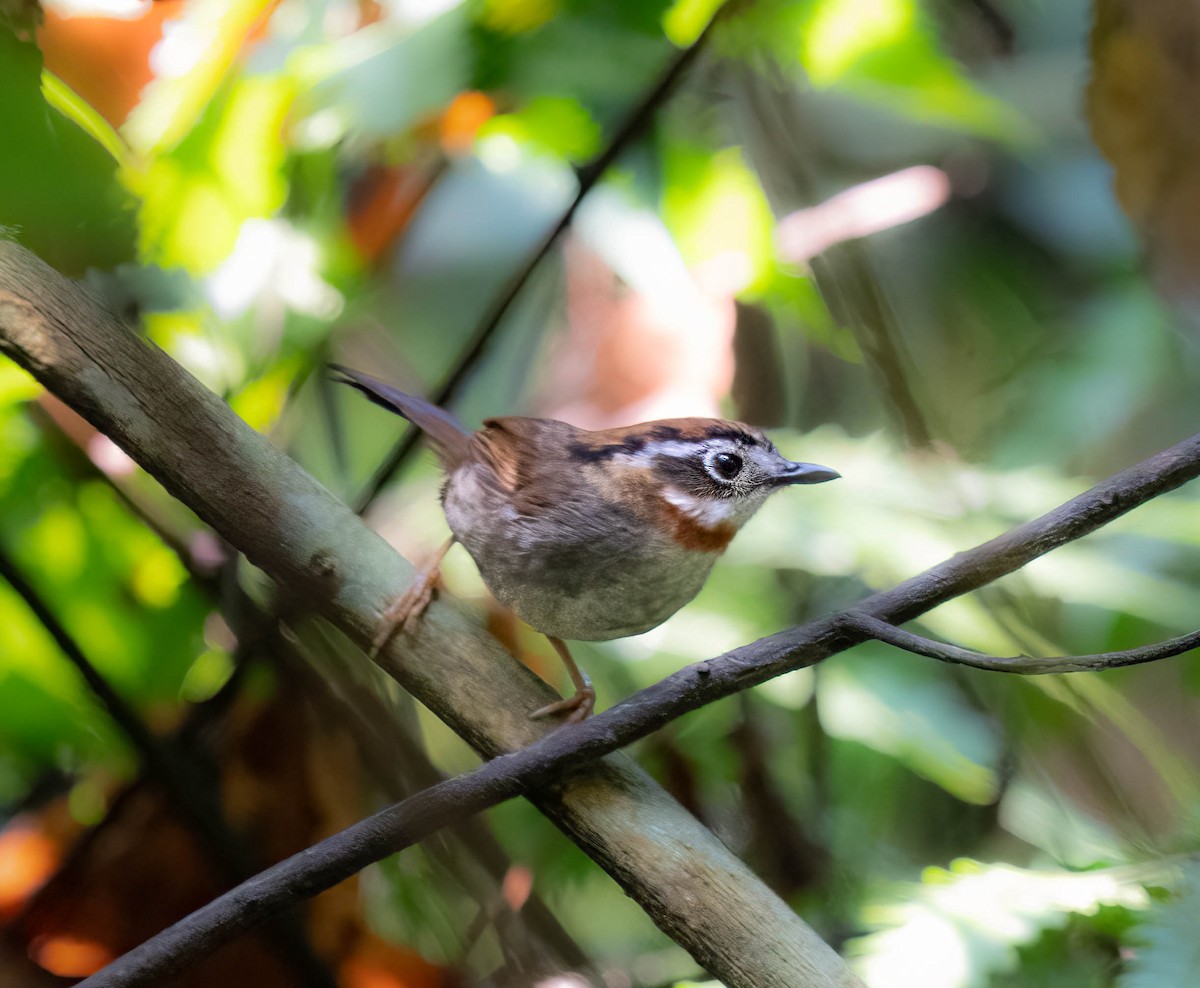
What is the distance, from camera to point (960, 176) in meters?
1.68

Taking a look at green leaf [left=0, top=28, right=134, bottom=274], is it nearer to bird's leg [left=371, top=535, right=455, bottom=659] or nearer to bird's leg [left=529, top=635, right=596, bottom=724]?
bird's leg [left=371, top=535, right=455, bottom=659]

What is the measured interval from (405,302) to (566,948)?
2.90 feet

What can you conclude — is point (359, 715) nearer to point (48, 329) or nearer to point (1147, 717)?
point (48, 329)

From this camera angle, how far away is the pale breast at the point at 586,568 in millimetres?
872

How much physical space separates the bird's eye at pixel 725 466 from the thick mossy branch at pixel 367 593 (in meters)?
0.25

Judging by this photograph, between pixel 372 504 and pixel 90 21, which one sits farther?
pixel 372 504

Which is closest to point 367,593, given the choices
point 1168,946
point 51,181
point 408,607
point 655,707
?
point 408,607

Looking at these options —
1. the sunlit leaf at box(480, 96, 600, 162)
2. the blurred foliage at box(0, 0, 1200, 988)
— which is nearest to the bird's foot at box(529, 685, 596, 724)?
the blurred foliage at box(0, 0, 1200, 988)

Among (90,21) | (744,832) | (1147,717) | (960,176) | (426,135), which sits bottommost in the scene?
(744,832)

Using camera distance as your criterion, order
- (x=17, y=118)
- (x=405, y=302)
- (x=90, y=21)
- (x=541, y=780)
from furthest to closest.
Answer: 1. (x=405, y=302)
2. (x=90, y=21)
3. (x=541, y=780)
4. (x=17, y=118)

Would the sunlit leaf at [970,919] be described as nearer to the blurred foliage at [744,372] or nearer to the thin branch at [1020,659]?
the blurred foliage at [744,372]

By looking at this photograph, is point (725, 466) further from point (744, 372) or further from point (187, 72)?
point (187, 72)

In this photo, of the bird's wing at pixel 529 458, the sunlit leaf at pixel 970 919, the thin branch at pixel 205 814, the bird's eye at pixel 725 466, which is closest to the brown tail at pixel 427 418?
the bird's wing at pixel 529 458

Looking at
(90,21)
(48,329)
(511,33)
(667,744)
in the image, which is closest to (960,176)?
(511,33)
